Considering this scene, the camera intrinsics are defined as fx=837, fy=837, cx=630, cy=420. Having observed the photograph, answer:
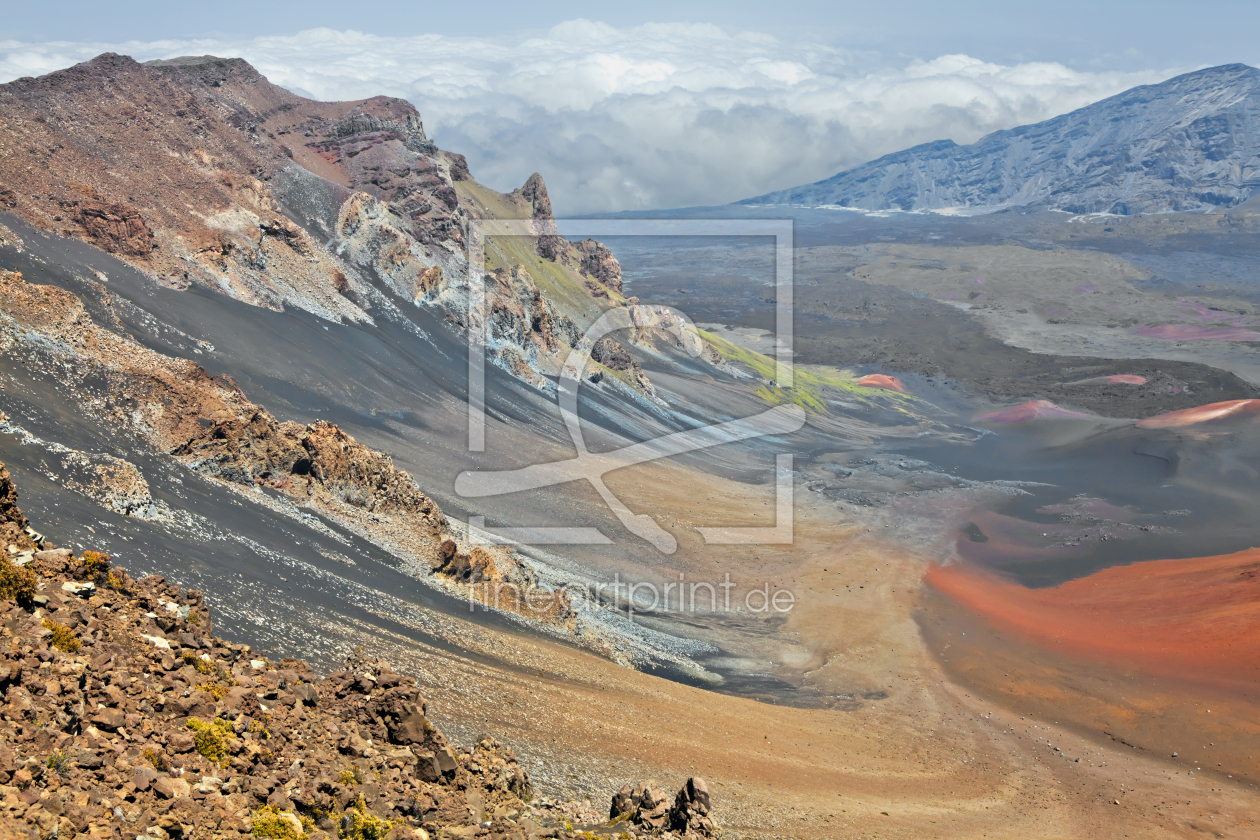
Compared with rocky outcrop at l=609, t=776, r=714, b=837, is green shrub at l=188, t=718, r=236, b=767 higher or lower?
higher

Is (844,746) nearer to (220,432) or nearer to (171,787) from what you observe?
(220,432)

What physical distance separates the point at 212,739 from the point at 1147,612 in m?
53.6

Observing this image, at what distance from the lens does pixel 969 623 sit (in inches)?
1945

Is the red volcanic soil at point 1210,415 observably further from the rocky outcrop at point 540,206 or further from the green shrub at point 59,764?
the green shrub at point 59,764

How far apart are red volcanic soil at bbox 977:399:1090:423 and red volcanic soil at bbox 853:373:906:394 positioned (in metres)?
15.5

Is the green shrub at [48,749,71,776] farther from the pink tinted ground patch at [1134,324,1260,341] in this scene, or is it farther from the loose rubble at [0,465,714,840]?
the pink tinted ground patch at [1134,324,1260,341]

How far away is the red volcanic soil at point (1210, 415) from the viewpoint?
96250 millimetres

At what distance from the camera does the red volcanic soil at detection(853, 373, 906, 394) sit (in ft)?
418

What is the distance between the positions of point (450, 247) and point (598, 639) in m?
47.3

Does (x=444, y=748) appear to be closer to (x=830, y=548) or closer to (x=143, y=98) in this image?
(x=830, y=548)

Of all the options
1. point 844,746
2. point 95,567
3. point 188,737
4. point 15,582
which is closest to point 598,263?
point 844,746

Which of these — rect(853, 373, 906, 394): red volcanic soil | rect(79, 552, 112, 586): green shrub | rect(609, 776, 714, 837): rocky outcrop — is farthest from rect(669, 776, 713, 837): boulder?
rect(853, 373, 906, 394): red volcanic soil

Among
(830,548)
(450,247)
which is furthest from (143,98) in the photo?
(830,548)

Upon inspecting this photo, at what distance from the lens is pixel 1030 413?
4380 inches
